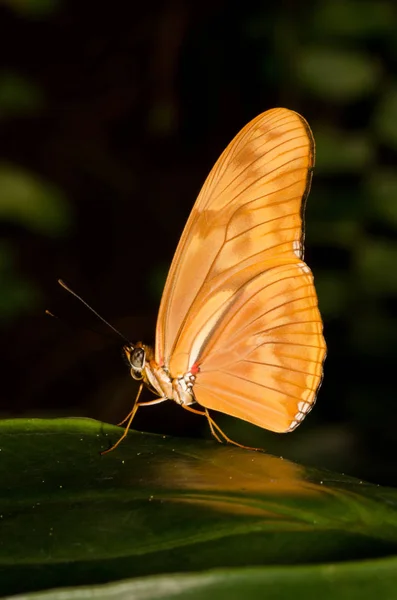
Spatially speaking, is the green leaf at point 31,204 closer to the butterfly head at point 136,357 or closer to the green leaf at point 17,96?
the green leaf at point 17,96

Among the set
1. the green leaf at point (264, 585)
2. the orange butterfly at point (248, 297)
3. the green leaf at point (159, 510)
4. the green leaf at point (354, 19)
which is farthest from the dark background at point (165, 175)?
the green leaf at point (264, 585)

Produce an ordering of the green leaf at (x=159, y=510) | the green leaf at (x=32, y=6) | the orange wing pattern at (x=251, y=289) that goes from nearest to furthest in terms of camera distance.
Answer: the green leaf at (x=159, y=510), the orange wing pattern at (x=251, y=289), the green leaf at (x=32, y=6)

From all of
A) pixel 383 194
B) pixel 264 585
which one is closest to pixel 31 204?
pixel 383 194

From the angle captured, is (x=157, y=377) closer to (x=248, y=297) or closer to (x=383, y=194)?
(x=248, y=297)

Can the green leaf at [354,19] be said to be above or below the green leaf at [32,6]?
above

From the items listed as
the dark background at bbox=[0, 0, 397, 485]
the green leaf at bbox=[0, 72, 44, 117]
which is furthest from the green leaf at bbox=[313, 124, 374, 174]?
the green leaf at bbox=[0, 72, 44, 117]

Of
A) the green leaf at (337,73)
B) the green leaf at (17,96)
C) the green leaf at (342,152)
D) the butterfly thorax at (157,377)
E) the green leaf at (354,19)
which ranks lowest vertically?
the butterfly thorax at (157,377)

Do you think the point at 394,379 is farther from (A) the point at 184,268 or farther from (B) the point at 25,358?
(B) the point at 25,358
